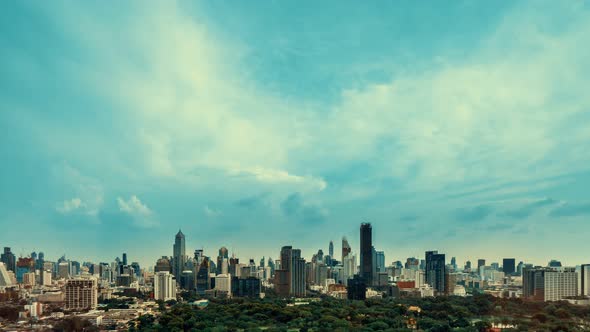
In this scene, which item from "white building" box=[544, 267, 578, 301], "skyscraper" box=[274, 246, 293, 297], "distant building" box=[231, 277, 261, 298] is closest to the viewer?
"white building" box=[544, 267, 578, 301]

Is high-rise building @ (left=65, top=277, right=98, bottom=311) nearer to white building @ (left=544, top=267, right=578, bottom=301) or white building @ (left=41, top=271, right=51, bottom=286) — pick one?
white building @ (left=41, top=271, right=51, bottom=286)

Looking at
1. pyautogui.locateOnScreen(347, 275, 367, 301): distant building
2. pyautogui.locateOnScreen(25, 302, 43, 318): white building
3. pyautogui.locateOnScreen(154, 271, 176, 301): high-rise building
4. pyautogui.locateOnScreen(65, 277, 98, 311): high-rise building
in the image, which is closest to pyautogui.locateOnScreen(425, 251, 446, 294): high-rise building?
pyautogui.locateOnScreen(347, 275, 367, 301): distant building

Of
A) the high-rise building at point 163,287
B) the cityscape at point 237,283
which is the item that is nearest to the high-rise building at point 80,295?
the cityscape at point 237,283

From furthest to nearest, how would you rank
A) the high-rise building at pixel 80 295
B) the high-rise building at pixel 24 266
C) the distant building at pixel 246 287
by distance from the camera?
the high-rise building at pixel 24 266, the distant building at pixel 246 287, the high-rise building at pixel 80 295

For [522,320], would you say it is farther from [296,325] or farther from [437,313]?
[296,325]

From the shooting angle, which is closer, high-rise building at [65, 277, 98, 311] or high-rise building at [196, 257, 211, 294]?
high-rise building at [65, 277, 98, 311]

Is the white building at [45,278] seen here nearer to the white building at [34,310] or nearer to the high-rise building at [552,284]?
the white building at [34,310]

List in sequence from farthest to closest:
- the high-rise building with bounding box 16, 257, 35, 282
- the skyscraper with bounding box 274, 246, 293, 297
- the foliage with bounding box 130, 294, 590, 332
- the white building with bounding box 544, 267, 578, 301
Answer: the high-rise building with bounding box 16, 257, 35, 282, the skyscraper with bounding box 274, 246, 293, 297, the white building with bounding box 544, 267, 578, 301, the foliage with bounding box 130, 294, 590, 332
